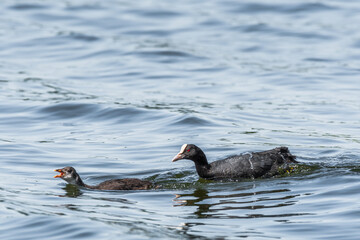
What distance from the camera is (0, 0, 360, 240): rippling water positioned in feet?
35.5

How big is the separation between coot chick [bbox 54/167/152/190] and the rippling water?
0.15 meters

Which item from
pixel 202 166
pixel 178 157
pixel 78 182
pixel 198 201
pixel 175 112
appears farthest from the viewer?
pixel 175 112

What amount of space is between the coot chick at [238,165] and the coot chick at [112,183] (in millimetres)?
856

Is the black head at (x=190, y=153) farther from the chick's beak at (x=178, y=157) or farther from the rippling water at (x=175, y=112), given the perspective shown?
the rippling water at (x=175, y=112)

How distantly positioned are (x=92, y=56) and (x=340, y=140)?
44.2 ft

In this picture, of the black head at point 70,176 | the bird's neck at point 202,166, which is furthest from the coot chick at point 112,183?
the bird's neck at point 202,166

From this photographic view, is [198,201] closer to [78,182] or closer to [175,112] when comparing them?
[78,182]

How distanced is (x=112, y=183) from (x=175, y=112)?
23.1 ft

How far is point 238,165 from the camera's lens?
43.1ft

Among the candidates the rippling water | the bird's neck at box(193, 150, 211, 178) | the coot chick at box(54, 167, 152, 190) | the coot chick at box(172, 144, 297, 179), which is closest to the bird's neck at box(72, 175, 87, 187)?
the coot chick at box(54, 167, 152, 190)

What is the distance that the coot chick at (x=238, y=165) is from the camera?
1307 centimetres

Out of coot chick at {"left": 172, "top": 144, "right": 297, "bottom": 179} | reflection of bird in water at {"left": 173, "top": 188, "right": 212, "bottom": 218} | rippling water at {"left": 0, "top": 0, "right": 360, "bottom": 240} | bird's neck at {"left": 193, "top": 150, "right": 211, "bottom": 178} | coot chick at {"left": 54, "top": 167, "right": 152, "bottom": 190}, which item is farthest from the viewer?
bird's neck at {"left": 193, "top": 150, "right": 211, "bottom": 178}

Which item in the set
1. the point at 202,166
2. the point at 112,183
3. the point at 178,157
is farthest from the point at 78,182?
the point at 202,166

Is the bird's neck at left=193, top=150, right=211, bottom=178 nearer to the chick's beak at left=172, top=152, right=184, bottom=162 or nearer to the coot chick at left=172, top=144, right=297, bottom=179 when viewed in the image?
the coot chick at left=172, top=144, right=297, bottom=179
